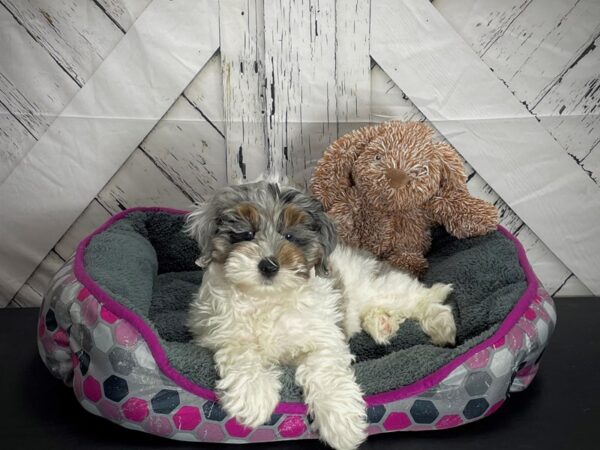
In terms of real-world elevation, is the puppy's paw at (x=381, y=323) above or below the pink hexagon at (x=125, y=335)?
below

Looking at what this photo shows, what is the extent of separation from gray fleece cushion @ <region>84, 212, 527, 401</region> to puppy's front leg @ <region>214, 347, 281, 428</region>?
0.18 feet

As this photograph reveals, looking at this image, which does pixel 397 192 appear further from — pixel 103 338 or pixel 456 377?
pixel 103 338

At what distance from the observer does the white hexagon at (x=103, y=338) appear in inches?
84.3

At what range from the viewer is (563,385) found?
255 cm

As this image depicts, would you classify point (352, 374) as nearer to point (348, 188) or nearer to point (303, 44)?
point (348, 188)

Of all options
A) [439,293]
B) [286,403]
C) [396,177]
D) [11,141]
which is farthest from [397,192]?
[11,141]

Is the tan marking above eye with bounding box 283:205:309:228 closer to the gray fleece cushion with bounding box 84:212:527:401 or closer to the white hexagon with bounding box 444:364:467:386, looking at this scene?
the gray fleece cushion with bounding box 84:212:527:401

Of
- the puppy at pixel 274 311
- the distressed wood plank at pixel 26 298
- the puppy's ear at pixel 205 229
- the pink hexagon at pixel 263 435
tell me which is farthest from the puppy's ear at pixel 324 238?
the distressed wood plank at pixel 26 298

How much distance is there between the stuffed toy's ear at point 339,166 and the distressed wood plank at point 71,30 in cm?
120

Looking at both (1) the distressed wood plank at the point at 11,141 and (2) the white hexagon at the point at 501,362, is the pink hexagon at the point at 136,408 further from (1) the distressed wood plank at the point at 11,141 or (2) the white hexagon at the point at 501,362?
(1) the distressed wood plank at the point at 11,141

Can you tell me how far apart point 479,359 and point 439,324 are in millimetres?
353

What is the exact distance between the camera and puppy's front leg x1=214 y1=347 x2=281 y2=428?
2000 millimetres

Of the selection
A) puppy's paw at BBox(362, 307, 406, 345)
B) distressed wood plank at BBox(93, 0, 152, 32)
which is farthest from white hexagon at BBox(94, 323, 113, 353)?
distressed wood plank at BBox(93, 0, 152, 32)

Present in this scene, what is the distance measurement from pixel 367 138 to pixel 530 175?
40.2 inches
